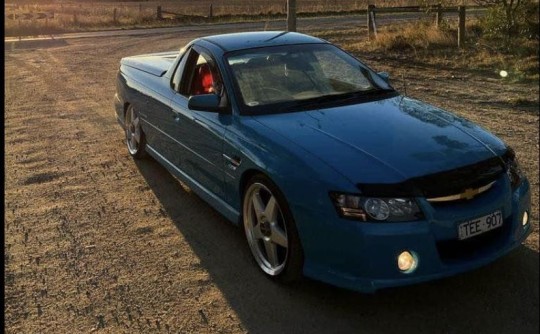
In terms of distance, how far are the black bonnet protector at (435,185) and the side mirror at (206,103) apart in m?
1.44

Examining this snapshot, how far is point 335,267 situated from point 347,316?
1.01 ft

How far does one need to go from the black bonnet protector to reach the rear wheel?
3455 millimetres

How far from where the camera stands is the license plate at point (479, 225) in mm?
2865

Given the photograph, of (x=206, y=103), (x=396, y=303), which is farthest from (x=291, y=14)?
(x=396, y=303)

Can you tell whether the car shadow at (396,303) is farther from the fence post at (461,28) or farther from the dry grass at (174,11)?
the dry grass at (174,11)

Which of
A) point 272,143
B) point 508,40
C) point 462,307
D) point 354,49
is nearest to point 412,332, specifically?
point 462,307

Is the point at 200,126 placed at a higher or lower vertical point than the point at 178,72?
lower

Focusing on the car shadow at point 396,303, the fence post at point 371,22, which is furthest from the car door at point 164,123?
the fence post at point 371,22

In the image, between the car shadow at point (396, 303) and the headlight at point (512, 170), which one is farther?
the headlight at point (512, 170)

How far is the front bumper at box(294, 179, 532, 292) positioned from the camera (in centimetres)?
278

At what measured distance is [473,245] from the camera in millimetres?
2949

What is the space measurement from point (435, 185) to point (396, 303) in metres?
0.72

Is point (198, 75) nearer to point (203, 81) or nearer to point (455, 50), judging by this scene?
point (203, 81)

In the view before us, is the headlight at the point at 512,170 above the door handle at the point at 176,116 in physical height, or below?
below
